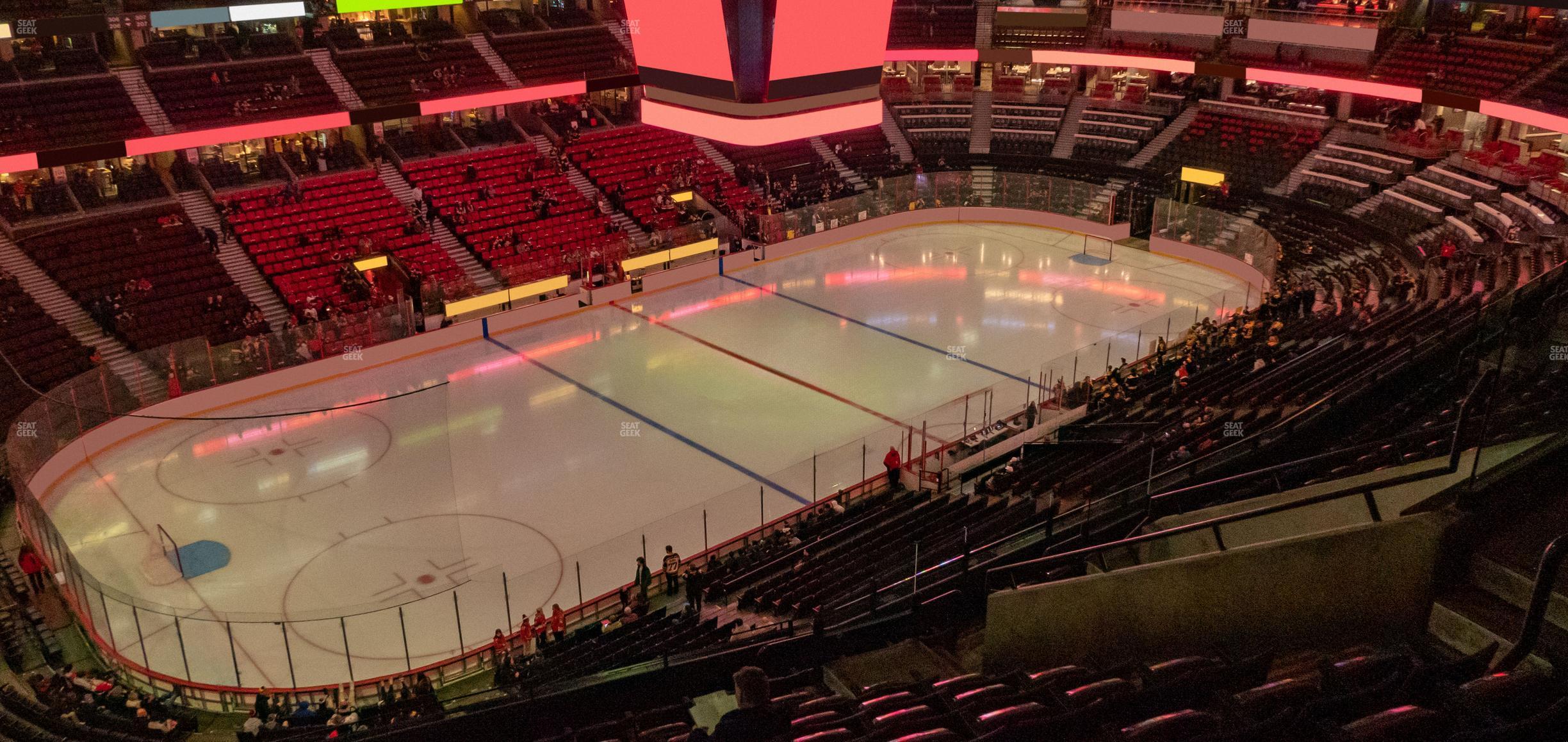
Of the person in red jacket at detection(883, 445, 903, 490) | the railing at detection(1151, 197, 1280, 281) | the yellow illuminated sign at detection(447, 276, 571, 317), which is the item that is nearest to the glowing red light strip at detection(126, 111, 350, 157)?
the yellow illuminated sign at detection(447, 276, 571, 317)

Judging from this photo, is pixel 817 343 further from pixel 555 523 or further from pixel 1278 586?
pixel 1278 586

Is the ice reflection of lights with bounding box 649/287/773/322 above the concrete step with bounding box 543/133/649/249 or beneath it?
beneath

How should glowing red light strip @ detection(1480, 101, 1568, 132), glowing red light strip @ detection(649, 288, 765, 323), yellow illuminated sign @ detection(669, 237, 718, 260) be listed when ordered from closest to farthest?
glowing red light strip @ detection(1480, 101, 1568, 132)
glowing red light strip @ detection(649, 288, 765, 323)
yellow illuminated sign @ detection(669, 237, 718, 260)

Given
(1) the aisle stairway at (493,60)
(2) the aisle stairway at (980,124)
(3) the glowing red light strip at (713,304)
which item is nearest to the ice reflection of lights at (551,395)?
(3) the glowing red light strip at (713,304)

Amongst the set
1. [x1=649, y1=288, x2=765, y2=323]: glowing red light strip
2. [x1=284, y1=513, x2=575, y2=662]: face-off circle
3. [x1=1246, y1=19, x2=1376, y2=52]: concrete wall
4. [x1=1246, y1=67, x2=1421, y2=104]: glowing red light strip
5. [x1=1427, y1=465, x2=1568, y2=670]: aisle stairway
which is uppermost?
[x1=1246, y1=19, x2=1376, y2=52]: concrete wall

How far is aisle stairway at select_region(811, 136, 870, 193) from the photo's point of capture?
1374 inches

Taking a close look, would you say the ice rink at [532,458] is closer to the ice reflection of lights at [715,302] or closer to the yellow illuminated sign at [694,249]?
the ice reflection of lights at [715,302]

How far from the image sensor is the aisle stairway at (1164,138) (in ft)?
115

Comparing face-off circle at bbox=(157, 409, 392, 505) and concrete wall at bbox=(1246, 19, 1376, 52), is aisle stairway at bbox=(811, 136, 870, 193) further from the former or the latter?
face-off circle at bbox=(157, 409, 392, 505)

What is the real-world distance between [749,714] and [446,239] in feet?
80.3

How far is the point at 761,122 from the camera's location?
1295 centimetres

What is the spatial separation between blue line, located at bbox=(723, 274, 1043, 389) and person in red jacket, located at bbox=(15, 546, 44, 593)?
47.4ft

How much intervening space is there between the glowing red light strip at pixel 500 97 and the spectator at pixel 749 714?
90.3ft

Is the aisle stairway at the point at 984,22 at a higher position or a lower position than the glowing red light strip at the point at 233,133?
higher
